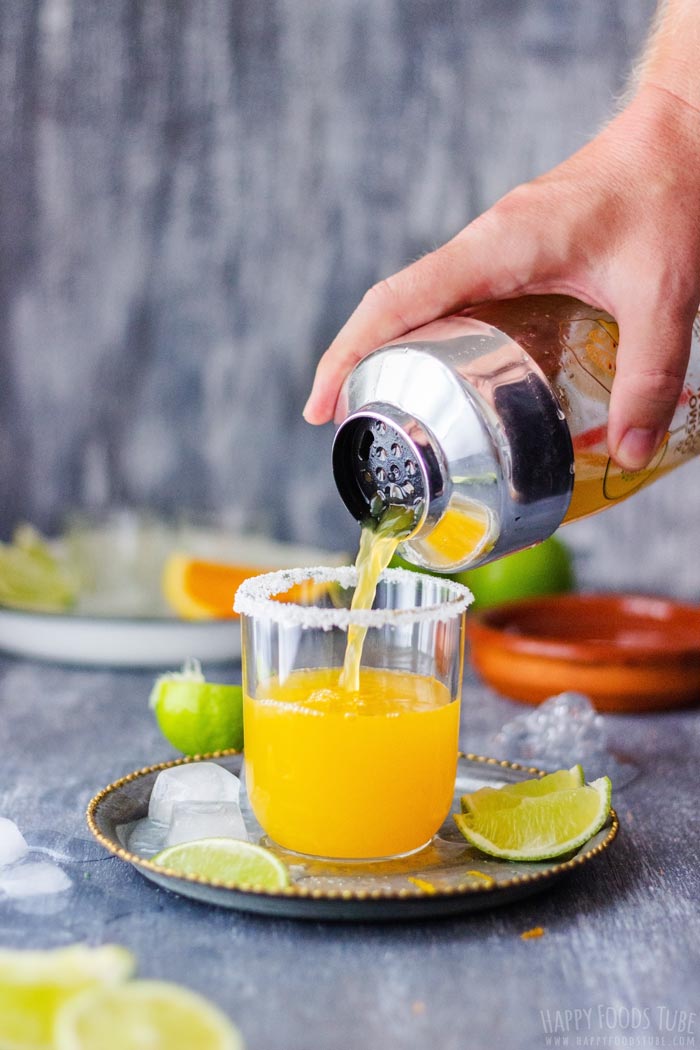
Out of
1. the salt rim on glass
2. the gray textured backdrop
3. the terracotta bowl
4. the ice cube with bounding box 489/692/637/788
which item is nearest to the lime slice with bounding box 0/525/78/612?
the gray textured backdrop

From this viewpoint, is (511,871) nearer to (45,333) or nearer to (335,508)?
(335,508)

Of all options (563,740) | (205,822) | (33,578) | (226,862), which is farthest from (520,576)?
(226,862)

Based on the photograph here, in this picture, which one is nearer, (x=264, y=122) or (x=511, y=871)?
(x=511, y=871)

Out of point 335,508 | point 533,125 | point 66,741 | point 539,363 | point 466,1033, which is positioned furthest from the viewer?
point 335,508

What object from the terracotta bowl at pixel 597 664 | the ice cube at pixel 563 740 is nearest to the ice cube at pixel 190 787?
the ice cube at pixel 563 740

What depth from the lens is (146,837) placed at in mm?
1139

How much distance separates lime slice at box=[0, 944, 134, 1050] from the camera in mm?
810

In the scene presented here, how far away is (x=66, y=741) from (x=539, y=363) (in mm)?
834

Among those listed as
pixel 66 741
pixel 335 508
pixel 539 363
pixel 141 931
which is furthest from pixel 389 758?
pixel 335 508

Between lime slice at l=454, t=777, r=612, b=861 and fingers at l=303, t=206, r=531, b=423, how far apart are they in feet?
1.58

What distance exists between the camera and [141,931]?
1.00m

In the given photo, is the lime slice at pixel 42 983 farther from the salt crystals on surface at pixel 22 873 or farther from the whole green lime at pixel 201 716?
the whole green lime at pixel 201 716

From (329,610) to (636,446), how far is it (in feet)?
1.09

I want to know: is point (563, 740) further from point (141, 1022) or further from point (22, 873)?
point (141, 1022)
